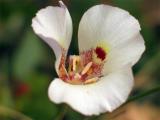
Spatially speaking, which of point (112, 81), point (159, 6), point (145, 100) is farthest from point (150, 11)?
point (112, 81)

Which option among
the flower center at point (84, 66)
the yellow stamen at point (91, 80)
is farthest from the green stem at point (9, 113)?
the yellow stamen at point (91, 80)

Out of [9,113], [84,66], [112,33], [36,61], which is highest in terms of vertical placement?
[112,33]

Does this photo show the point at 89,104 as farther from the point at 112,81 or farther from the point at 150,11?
the point at 150,11

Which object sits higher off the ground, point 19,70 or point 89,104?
point 89,104

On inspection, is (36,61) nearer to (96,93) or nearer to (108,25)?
(108,25)

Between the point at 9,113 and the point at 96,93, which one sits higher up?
the point at 96,93

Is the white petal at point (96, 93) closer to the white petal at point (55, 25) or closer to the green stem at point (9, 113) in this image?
the white petal at point (55, 25)

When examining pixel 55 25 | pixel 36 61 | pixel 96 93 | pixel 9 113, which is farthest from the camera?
pixel 36 61

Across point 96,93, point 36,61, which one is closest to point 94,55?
point 96,93
